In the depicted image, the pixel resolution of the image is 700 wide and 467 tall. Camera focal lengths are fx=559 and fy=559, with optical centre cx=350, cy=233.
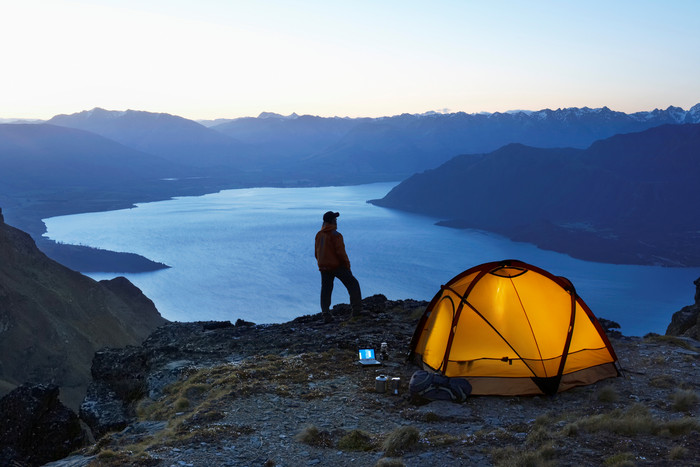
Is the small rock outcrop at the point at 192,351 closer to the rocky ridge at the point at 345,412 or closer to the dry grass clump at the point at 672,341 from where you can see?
the rocky ridge at the point at 345,412

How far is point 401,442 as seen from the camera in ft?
21.3

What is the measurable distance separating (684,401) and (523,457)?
353cm

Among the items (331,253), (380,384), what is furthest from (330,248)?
(380,384)

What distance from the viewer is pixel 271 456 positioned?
6645mm

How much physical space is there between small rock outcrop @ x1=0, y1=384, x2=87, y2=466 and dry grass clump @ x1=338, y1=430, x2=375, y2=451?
6106 millimetres

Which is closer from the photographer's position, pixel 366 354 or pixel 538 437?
pixel 538 437

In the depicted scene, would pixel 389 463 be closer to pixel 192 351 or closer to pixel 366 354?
pixel 366 354

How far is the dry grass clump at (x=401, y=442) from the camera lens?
253 inches

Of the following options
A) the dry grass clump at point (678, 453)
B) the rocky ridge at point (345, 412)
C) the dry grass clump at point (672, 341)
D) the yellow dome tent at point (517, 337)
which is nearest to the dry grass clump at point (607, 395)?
the rocky ridge at point (345, 412)

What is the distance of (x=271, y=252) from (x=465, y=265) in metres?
51.7

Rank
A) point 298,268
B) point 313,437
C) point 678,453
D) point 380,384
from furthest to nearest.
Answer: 1. point 298,268
2. point 380,384
3. point 313,437
4. point 678,453

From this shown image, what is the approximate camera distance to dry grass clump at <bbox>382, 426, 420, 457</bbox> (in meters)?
6.44

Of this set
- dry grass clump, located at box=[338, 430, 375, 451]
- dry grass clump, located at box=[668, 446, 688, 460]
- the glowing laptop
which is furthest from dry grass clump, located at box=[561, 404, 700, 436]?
the glowing laptop

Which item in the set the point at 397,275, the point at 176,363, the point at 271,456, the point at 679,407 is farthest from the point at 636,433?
the point at 397,275
